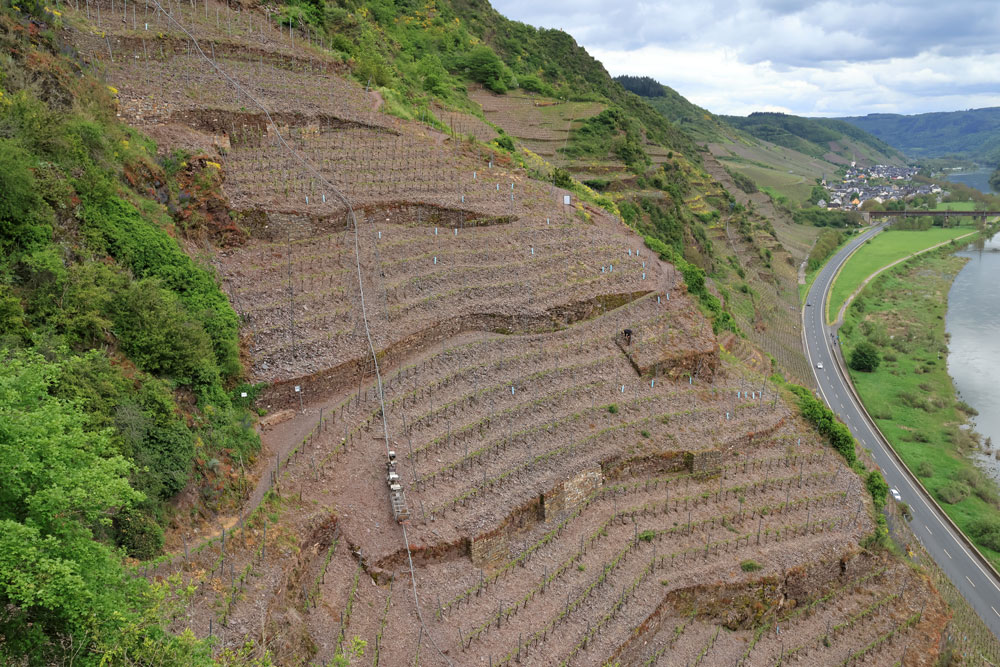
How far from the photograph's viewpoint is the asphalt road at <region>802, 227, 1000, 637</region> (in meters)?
32.7

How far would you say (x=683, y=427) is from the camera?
2569 centimetres

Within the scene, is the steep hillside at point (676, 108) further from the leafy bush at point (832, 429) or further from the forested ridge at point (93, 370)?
the forested ridge at point (93, 370)

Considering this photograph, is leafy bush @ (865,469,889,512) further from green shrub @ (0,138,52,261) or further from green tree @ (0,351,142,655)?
green shrub @ (0,138,52,261)

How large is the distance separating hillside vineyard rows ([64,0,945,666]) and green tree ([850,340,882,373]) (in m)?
34.9

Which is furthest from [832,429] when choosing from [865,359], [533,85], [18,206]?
[533,85]

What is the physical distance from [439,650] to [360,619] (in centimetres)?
209

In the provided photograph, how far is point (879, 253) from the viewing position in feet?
346

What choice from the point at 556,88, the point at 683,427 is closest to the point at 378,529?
the point at 683,427

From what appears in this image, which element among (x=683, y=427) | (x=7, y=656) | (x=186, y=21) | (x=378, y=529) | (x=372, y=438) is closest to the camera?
(x=7, y=656)

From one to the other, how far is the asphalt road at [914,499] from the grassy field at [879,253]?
13306mm

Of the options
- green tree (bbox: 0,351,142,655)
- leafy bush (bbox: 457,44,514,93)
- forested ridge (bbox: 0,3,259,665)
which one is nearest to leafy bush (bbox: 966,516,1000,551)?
forested ridge (bbox: 0,3,259,665)

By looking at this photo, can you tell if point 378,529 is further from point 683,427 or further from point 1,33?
point 1,33

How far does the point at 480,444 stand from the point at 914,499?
1310 inches

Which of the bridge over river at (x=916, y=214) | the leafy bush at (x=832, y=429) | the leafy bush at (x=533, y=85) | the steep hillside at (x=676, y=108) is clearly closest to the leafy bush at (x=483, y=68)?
the leafy bush at (x=533, y=85)
